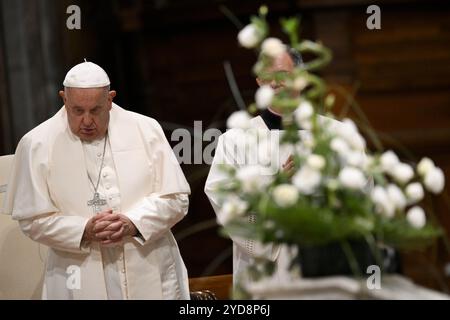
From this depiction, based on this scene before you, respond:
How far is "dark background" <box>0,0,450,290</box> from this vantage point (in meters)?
11.3

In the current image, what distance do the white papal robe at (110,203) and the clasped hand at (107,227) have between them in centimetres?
6

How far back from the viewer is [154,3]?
466 inches

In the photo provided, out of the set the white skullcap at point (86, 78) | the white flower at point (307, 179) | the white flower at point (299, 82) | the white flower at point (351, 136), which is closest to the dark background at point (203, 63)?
the white skullcap at point (86, 78)

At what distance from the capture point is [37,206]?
7.88m

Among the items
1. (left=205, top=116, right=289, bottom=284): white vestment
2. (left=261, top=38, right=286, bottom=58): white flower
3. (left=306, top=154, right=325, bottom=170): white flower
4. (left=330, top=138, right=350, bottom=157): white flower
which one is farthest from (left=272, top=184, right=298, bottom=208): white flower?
(left=205, top=116, right=289, bottom=284): white vestment

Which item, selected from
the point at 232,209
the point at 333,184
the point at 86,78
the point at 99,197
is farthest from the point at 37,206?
the point at 333,184

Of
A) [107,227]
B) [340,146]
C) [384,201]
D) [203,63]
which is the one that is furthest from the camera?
[203,63]

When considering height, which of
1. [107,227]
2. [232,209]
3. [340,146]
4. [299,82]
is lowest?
[107,227]

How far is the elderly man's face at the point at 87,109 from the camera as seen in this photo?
7.77 m

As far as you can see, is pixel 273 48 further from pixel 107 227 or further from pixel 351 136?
pixel 107 227

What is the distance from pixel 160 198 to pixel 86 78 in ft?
2.44

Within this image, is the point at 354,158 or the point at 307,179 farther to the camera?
the point at 354,158

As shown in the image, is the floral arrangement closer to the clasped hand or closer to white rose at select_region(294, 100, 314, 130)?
white rose at select_region(294, 100, 314, 130)

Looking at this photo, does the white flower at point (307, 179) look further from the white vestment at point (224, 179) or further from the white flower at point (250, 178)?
the white vestment at point (224, 179)
